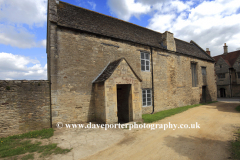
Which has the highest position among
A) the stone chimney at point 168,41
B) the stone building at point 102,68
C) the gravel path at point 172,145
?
the stone chimney at point 168,41

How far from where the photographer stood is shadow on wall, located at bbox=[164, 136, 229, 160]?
4310 millimetres

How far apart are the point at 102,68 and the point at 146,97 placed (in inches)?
203

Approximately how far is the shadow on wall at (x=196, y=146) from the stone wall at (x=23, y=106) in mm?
6848

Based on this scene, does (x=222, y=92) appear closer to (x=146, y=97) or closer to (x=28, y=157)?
(x=146, y=97)

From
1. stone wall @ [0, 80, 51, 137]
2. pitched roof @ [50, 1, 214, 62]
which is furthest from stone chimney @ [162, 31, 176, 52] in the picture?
stone wall @ [0, 80, 51, 137]

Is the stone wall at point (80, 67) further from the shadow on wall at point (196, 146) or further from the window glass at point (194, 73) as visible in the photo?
the window glass at point (194, 73)

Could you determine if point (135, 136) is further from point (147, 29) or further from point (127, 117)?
point (147, 29)

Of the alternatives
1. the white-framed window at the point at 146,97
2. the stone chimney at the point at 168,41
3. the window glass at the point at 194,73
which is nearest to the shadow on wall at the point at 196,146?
the white-framed window at the point at 146,97

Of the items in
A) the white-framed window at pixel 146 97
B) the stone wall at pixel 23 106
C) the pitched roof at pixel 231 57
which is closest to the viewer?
the stone wall at pixel 23 106

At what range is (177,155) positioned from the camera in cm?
437

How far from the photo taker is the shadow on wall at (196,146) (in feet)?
14.1

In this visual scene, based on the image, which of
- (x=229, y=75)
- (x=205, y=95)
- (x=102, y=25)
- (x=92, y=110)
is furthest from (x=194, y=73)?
(x=229, y=75)

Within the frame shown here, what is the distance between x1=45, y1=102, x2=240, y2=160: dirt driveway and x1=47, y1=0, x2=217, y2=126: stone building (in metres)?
1.80

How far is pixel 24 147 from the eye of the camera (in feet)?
16.3
